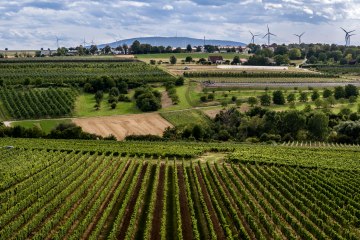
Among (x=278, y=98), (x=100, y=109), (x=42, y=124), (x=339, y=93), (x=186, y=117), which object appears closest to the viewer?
(x=42, y=124)

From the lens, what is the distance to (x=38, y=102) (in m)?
124

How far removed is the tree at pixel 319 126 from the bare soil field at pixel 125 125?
34.8 meters

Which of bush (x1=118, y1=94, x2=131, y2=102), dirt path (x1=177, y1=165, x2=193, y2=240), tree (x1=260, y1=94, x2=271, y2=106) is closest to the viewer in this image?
dirt path (x1=177, y1=165, x2=193, y2=240)

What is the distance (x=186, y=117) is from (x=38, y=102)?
43.0 m

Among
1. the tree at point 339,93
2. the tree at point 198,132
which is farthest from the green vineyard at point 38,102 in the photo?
the tree at point 339,93

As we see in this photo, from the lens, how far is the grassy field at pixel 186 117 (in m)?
113

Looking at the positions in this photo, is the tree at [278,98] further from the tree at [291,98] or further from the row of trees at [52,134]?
the row of trees at [52,134]

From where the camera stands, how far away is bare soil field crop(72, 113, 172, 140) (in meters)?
103

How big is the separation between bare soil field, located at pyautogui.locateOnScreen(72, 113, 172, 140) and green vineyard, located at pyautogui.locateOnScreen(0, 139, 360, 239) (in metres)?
24.3

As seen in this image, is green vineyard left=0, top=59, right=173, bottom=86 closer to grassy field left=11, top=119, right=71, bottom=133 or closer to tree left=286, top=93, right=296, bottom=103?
grassy field left=11, top=119, right=71, bottom=133

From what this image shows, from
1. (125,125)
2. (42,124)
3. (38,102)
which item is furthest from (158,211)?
(38,102)

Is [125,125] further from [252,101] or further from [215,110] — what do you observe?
[252,101]

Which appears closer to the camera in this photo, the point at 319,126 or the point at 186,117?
the point at 319,126

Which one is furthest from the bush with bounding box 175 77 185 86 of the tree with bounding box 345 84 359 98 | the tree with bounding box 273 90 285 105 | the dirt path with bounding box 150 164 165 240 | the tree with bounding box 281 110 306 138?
the dirt path with bounding box 150 164 165 240
